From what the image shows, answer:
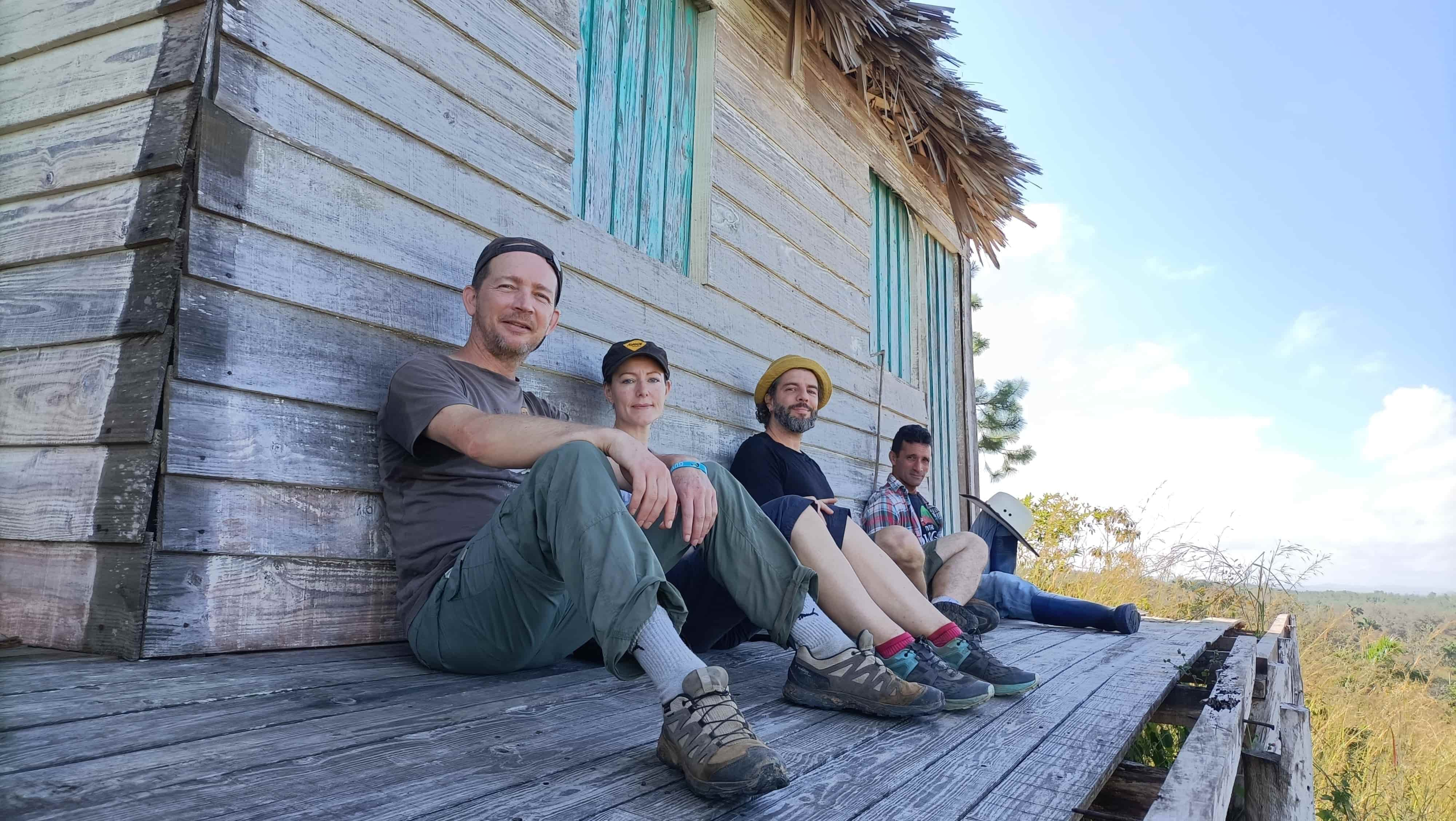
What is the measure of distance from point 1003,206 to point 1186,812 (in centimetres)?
591

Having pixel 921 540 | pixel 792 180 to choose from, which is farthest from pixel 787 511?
pixel 792 180

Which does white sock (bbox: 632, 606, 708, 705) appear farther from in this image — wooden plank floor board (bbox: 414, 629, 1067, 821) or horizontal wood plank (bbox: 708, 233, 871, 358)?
horizontal wood plank (bbox: 708, 233, 871, 358)

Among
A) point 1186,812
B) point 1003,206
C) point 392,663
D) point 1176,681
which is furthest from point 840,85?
point 1186,812

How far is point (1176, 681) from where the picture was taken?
8.96 ft

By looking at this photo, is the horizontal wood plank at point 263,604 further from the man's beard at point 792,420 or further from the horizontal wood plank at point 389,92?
the man's beard at point 792,420

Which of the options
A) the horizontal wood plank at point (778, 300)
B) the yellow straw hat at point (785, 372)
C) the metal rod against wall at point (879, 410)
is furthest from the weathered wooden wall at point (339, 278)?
the metal rod against wall at point (879, 410)

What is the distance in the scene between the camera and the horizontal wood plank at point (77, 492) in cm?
182

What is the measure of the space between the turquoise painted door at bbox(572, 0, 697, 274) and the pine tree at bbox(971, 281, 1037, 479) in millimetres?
13047

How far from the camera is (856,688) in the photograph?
1757 mm

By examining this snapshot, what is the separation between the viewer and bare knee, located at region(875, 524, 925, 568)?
348cm

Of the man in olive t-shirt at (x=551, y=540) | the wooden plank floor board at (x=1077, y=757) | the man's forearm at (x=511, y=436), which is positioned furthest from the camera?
the man's forearm at (x=511, y=436)

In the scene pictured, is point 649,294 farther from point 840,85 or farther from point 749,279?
point 840,85

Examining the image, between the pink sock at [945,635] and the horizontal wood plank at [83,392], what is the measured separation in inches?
75.4

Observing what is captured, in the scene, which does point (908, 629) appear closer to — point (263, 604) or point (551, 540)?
point (551, 540)
